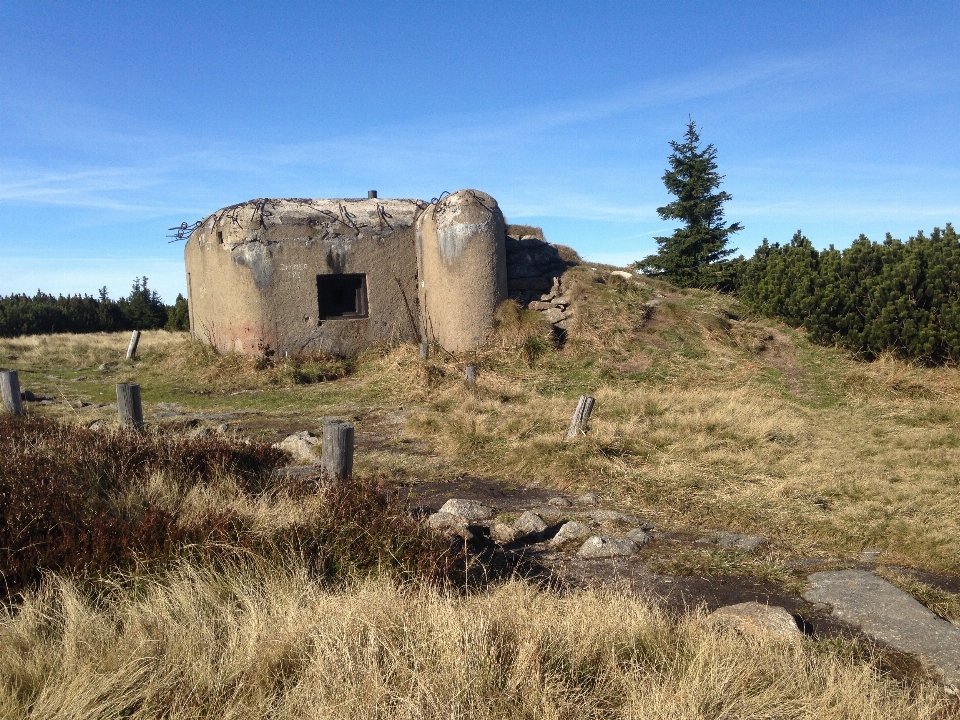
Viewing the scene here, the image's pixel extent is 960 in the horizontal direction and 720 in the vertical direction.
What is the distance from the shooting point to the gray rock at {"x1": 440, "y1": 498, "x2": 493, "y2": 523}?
19.8 ft

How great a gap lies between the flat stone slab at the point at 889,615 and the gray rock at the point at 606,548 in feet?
4.04

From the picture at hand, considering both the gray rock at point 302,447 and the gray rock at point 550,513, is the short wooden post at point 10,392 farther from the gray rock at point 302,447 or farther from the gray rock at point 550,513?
the gray rock at point 550,513

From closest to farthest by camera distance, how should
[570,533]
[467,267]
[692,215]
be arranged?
1. [570,533]
2. [467,267]
3. [692,215]

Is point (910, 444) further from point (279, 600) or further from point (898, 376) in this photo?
point (279, 600)

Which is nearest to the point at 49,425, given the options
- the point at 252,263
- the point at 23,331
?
the point at 252,263

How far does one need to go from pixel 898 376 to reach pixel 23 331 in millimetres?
29801

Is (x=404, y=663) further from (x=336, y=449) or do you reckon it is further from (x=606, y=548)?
(x=336, y=449)

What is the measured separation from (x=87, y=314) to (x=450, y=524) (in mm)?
30150

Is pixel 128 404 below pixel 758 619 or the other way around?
the other way around

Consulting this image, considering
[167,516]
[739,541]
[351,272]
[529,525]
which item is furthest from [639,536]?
[351,272]

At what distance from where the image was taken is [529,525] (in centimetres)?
575

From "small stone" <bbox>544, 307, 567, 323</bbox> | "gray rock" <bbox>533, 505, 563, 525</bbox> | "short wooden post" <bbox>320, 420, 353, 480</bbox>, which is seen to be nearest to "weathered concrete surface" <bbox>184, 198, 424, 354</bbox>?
"small stone" <bbox>544, 307, 567, 323</bbox>

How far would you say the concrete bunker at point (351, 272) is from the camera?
13.3 m

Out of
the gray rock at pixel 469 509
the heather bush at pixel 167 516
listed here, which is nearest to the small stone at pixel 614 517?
the gray rock at pixel 469 509
